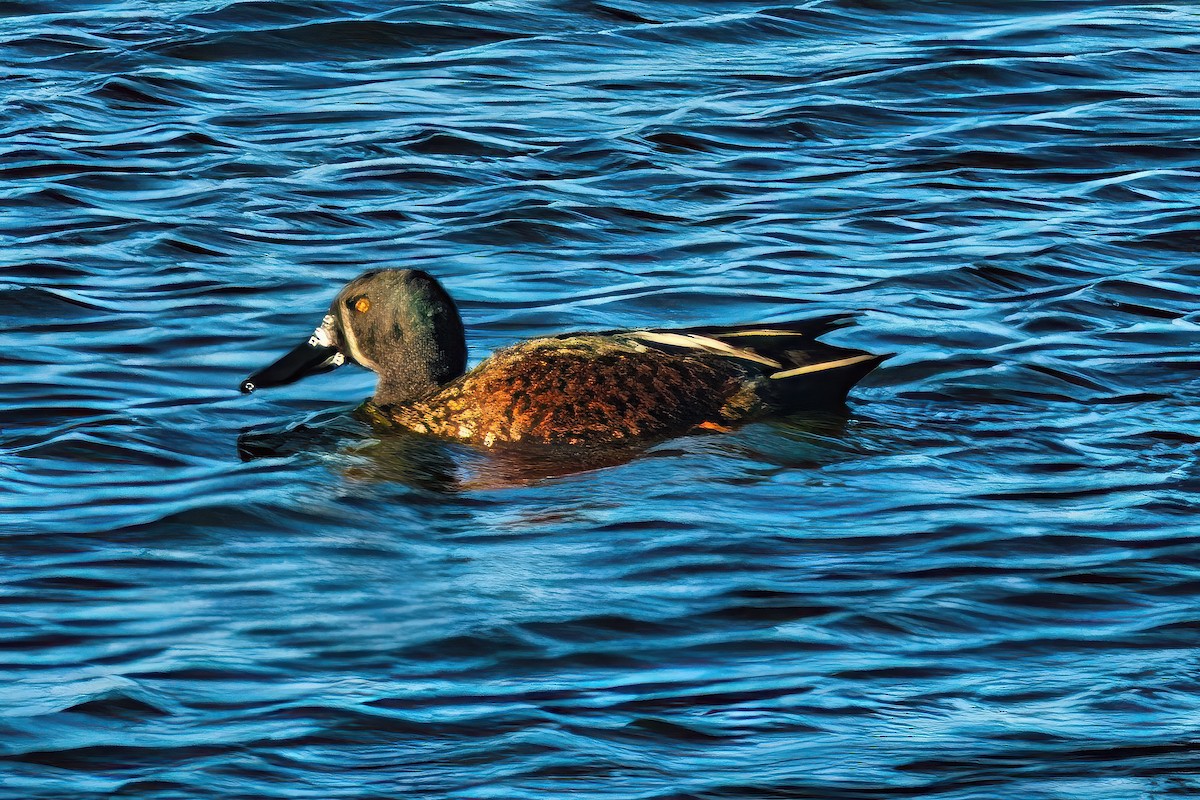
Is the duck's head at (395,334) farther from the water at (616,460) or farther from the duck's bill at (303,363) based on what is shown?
the water at (616,460)

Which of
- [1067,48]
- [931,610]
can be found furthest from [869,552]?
[1067,48]

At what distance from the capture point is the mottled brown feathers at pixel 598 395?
8391mm

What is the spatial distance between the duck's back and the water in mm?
211

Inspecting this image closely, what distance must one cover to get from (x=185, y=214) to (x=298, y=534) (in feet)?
14.4

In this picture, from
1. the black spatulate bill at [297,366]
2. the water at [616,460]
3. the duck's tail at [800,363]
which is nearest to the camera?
the water at [616,460]

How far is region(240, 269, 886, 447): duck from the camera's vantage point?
841 cm

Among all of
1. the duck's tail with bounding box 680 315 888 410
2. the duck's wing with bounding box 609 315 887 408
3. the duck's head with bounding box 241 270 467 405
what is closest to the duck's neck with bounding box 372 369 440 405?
the duck's head with bounding box 241 270 467 405

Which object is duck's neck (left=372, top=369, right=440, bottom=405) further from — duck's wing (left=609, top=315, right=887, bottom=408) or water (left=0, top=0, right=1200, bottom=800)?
duck's wing (left=609, top=315, right=887, bottom=408)

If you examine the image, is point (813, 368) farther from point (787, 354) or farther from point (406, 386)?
point (406, 386)

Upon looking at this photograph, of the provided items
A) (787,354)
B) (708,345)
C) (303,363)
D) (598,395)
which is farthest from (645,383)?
(303,363)

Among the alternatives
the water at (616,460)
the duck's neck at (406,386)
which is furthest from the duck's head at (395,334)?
the water at (616,460)

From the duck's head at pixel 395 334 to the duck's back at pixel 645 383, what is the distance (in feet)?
1.20

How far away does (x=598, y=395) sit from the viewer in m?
8.41

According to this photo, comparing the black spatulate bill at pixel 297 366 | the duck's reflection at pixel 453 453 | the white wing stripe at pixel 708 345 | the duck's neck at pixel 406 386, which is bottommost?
the duck's reflection at pixel 453 453
